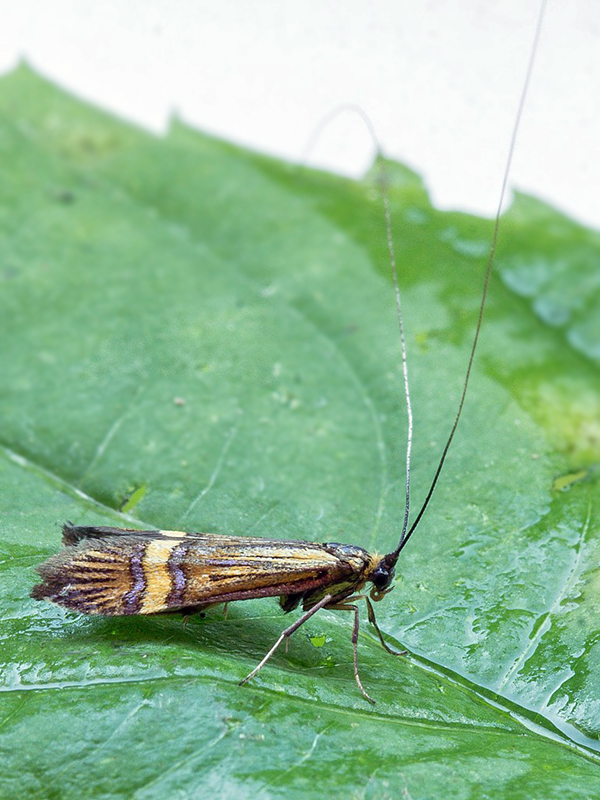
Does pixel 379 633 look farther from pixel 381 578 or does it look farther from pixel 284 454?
pixel 284 454

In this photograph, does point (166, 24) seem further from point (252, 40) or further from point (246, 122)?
point (246, 122)

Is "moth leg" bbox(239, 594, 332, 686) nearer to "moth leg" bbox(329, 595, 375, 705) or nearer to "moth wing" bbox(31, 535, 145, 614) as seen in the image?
"moth leg" bbox(329, 595, 375, 705)

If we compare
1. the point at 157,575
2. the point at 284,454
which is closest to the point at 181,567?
the point at 157,575

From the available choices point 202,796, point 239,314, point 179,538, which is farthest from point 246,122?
point 202,796

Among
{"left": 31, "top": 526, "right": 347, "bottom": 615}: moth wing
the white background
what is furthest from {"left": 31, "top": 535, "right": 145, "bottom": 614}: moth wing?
the white background

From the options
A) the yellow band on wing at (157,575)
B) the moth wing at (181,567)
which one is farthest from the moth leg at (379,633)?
the yellow band on wing at (157,575)

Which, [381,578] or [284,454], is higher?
[284,454]

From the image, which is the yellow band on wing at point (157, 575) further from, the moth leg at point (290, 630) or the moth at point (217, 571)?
the moth leg at point (290, 630)
